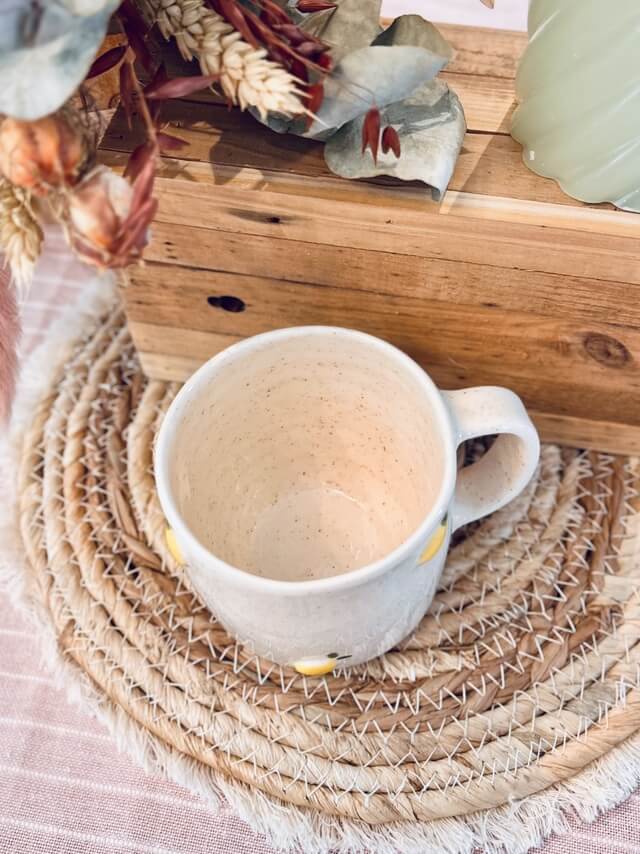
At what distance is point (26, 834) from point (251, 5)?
432mm

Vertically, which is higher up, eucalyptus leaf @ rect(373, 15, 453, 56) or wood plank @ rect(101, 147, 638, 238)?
eucalyptus leaf @ rect(373, 15, 453, 56)

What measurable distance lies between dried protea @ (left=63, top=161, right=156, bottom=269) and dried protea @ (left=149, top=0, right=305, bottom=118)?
0.06 metres

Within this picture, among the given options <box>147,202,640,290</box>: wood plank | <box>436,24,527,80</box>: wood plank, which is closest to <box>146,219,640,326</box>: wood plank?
<box>147,202,640,290</box>: wood plank

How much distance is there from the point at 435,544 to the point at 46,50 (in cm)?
26

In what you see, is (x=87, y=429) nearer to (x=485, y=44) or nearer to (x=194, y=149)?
(x=194, y=149)

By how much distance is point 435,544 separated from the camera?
396 millimetres

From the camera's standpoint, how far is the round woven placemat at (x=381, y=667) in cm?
44

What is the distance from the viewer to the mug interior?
45cm

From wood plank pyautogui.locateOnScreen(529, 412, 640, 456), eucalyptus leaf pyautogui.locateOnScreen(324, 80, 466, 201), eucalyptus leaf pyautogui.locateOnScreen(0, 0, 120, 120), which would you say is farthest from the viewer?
wood plank pyautogui.locateOnScreen(529, 412, 640, 456)

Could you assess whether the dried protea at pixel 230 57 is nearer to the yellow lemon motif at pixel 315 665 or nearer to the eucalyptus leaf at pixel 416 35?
the eucalyptus leaf at pixel 416 35

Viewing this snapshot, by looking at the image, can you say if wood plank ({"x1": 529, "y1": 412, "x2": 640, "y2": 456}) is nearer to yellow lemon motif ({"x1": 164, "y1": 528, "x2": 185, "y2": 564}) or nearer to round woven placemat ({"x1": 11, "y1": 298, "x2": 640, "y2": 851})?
round woven placemat ({"x1": 11, "y1": 298, "x2": 640, "y2": 851})

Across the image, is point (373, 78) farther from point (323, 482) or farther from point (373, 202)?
point (323, 482)

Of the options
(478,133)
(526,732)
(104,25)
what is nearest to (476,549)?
(526,732)

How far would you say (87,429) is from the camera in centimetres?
56
